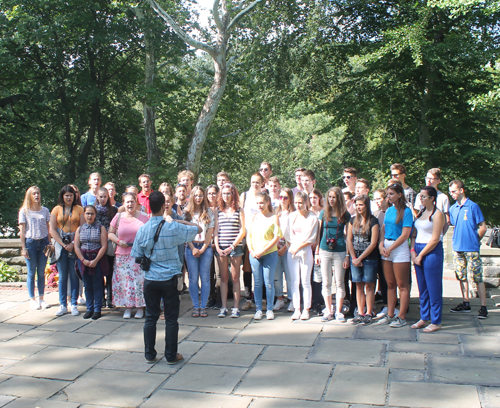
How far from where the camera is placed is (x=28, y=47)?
50.8ft

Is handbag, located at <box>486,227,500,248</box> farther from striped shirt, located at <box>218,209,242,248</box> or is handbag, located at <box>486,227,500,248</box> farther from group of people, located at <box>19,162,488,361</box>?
striped shirt, located at <box>218,209,242,248</box>

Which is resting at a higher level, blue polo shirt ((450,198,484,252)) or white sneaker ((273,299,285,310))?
blue polo shirt ((450,198,484,252))

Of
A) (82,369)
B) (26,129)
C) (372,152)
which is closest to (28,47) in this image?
(26,129)

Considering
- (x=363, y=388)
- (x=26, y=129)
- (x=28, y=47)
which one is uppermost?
(x=28, y=47)

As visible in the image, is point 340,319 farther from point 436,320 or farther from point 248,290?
point 248,290

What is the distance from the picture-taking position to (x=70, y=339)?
560 centimetres

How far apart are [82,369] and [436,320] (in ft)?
12.5

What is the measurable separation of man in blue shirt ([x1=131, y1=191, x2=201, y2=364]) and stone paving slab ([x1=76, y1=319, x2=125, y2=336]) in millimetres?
1306

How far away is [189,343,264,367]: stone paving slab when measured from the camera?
4.81 metres

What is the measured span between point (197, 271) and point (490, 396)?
12.1 feet

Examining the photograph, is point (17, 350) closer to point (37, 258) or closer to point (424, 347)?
point (37, 258)

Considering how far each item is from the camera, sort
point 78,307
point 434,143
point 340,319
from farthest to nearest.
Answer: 1. point 434,143
2. point 78,307
3. point 340,319

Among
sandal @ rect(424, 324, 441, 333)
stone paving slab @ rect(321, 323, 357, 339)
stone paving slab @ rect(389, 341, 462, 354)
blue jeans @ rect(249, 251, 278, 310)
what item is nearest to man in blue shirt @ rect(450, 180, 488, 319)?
sandal @ rect(424, 324, 441, 333)

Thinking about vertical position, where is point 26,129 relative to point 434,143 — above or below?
above
